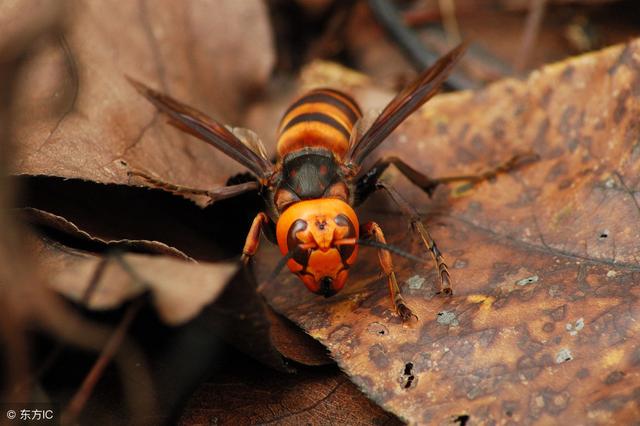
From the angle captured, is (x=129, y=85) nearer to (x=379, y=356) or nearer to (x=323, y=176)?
(x=323, y=176)

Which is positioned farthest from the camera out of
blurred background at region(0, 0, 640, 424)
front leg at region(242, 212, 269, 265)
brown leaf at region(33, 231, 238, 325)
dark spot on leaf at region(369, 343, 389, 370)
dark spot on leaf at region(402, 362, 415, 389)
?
front leg at region(242, 212, 269, 265)

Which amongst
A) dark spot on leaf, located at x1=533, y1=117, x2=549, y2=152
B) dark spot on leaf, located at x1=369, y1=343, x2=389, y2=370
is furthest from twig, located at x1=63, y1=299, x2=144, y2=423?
dark spot on leaf, located at x1=533, y1=117, x2=549, y2=152

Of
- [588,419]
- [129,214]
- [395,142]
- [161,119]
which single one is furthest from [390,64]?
[588,419]

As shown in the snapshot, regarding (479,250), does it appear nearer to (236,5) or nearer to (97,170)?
(97,170)

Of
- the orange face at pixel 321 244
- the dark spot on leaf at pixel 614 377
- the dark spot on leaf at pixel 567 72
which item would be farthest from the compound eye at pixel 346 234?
the dark spot on leaf at pixel 567 72

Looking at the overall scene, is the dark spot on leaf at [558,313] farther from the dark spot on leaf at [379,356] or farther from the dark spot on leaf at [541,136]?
the dark spot on leaf at [541,136]

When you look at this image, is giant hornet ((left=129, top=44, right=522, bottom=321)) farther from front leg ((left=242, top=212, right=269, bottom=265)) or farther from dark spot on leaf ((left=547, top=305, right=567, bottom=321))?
dark spot on leaf ((left=547, top=305, right=567, bottom=321))

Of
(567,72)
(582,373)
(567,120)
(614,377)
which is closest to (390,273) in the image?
(582,373)

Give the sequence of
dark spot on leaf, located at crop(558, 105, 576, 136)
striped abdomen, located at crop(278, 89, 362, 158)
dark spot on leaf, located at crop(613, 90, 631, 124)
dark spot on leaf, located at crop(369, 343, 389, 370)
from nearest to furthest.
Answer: dark spot on leaf, located at crop(369, 343, 389, 370) < dark spot on leaf, located at crop(613, 90, 631, 124) < dark spot on leaf, located at crop(558, 105, 576, 136) < striped abdomen, located at crop(278, 89, 362, 158)
